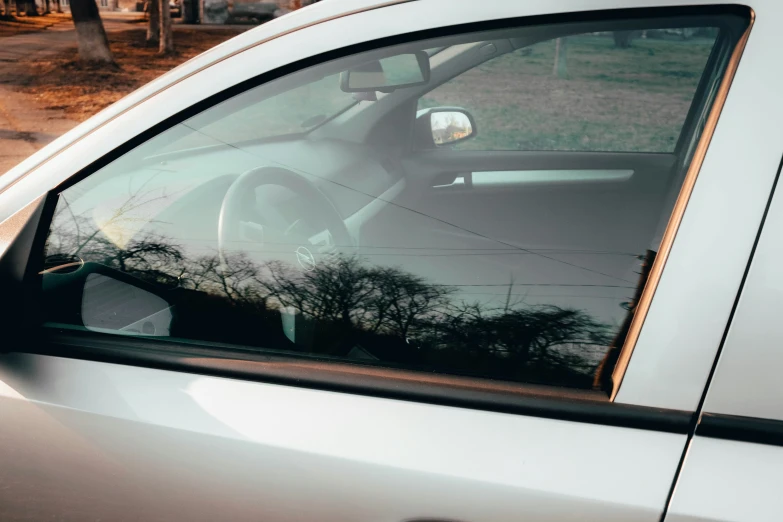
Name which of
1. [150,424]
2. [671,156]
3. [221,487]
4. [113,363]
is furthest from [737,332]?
[113,363]

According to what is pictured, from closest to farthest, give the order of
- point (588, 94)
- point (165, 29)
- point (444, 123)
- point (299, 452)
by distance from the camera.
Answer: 1. point (299, 452)
2. point (588, 94)
3. point (444, 123)
4. point (165, 29)

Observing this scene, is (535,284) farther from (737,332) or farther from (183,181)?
(183,181)

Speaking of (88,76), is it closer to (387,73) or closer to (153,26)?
(153,26)

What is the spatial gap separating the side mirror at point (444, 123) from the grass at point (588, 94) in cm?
3

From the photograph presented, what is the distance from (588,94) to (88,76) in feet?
36.9

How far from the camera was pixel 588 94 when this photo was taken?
1786 mm

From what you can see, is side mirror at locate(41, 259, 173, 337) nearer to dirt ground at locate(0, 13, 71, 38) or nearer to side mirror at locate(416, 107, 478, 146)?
side mirror at locate(416, 107, 478, 146)

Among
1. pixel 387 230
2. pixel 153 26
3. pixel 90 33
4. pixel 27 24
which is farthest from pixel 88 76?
pixel 387 230

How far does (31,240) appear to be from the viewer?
1418 millimetres

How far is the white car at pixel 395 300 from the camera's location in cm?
107

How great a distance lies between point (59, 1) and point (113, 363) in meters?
13.5

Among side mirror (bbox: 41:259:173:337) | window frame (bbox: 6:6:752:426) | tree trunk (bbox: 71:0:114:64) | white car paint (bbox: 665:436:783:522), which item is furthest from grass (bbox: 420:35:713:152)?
tree trunk (bbox: 71:0:114:64)

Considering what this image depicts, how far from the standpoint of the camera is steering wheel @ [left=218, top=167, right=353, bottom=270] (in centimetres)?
147

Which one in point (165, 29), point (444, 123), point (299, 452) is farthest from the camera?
point (165, 29)
